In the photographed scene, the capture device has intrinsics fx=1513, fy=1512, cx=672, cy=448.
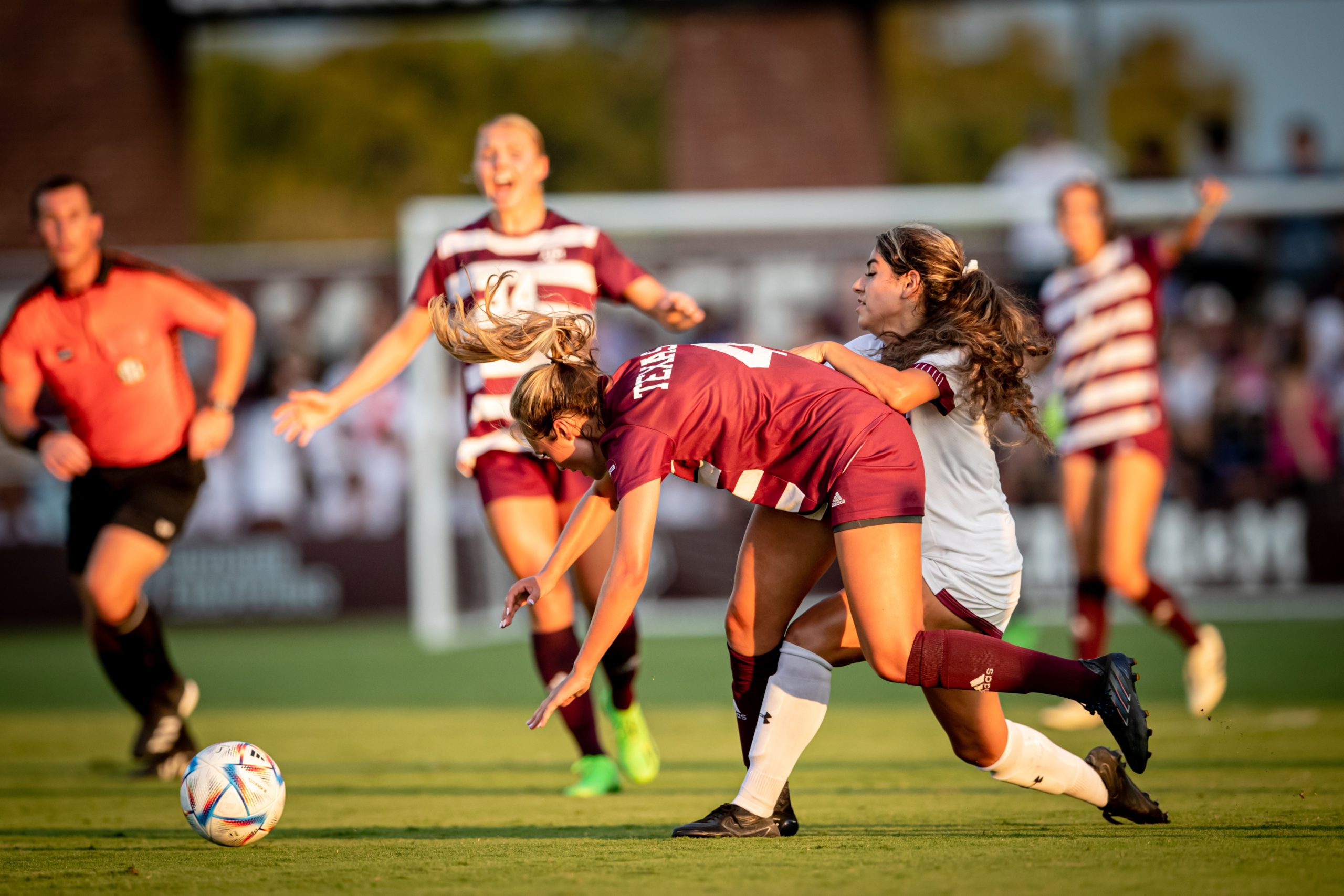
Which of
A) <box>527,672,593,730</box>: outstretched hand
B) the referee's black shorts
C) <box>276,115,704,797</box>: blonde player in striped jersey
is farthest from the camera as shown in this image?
the referee's black shorts

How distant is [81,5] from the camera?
15953 millimetres

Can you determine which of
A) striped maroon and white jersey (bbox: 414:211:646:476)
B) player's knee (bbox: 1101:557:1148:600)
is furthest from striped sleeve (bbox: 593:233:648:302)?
player's knee (bbox: 1101:557:1148:600)

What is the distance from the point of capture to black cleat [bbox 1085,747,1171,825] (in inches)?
166

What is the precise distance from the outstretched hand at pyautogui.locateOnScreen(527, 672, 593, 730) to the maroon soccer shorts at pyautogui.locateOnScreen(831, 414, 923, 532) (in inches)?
30.9

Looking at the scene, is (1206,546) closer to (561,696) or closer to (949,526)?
(949,526)

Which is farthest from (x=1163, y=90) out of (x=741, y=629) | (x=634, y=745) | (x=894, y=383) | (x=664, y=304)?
(x=741, y=629)

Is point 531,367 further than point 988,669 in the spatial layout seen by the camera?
Yes

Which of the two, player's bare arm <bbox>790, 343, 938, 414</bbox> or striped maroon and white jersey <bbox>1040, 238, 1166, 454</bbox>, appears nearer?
player's bare arm <bbox>790, 343, 938, 414</bbox>

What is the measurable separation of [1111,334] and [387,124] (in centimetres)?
2857

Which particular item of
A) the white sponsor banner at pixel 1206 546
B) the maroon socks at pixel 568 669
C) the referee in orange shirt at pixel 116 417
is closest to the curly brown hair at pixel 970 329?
the maroon socks at pixel 568 669

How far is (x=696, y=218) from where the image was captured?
11961mm

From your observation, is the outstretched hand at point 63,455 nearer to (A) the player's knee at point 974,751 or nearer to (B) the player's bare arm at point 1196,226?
(A) the player's knee at point 974,751

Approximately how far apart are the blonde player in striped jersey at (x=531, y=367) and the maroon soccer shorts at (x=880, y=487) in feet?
4.57

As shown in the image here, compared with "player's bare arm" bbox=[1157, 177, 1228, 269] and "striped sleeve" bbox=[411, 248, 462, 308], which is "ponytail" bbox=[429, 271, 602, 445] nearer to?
"striped sleeve" bbox=[411, 248, 462, 308]
